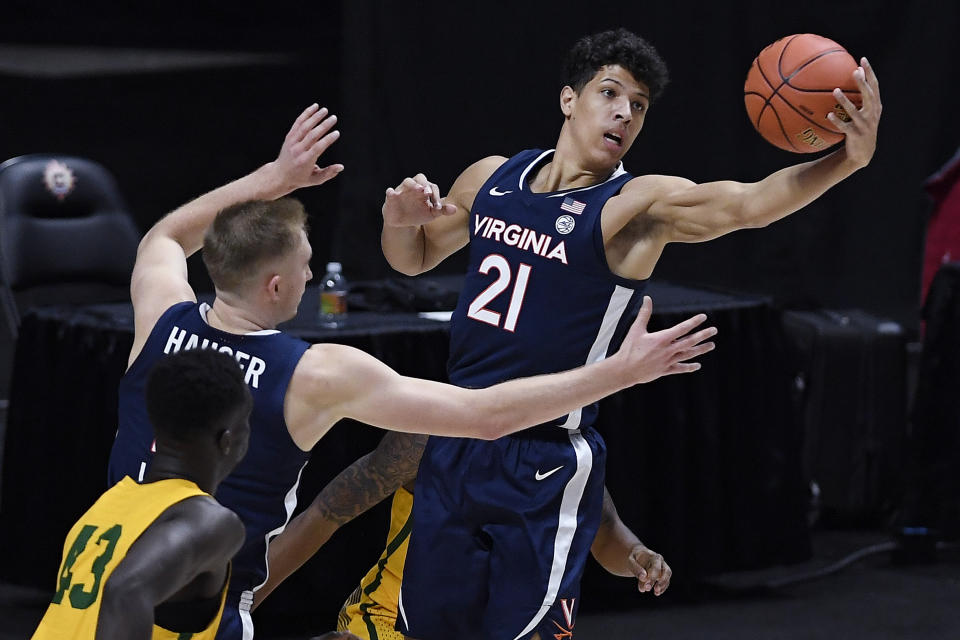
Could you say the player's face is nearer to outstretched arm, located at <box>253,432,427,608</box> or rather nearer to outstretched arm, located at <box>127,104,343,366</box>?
outstretched arm, located at <box>127,104,343,366</box>

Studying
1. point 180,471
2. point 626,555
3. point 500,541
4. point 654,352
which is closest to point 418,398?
point 654,352

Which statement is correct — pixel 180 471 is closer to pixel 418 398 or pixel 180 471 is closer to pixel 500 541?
pixel 418 398

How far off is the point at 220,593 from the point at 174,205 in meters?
5.95

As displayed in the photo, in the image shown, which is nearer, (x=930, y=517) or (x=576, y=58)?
(x=576, y=58)

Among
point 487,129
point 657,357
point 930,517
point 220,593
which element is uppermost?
point 487,129

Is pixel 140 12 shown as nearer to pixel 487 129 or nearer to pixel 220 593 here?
pixel 487 129

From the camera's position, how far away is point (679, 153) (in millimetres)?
9133

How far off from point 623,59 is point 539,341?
0.80 meters

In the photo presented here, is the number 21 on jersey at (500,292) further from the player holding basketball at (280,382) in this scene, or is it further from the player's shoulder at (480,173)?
the player holding basketball at (280,382)

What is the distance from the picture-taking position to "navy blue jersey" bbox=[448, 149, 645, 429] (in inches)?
152

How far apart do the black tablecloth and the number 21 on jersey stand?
1365 mm

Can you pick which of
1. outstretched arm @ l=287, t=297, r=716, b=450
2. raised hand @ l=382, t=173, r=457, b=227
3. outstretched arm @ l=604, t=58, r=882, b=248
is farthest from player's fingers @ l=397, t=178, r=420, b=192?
outstretched arm @ l=287, t=297, r=716, b=450

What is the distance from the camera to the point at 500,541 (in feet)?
12.5

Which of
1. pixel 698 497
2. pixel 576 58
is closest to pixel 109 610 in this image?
pixel 576 58
